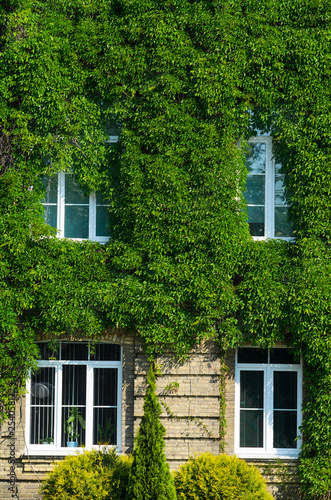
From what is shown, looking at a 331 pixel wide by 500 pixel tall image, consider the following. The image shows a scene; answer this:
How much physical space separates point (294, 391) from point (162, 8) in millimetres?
7774

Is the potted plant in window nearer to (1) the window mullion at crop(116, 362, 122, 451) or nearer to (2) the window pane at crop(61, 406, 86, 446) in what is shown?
(2) the window pane at crop(61, 406, 86, 446)

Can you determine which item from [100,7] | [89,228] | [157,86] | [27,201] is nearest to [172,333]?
[89,228]

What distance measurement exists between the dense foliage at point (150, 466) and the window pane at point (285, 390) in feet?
9.91

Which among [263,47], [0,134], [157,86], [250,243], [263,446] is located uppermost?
[263,47]

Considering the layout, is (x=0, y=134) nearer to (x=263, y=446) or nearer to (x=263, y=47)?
(x=263, y=47)

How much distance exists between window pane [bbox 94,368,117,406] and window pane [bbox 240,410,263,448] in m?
2.50

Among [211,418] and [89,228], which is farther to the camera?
[89,228]

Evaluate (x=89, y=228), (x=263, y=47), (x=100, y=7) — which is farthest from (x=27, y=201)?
(x=263, y=47)

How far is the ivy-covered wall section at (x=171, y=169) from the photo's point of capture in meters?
10.5

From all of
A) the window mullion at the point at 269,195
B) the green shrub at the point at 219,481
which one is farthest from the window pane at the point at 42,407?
the window mullion at the point at 269,195

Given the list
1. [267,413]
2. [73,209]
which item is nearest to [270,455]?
[267,413]

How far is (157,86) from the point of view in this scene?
10.8m

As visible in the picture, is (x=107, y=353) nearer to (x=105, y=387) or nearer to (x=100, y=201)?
(x=105, y=387)

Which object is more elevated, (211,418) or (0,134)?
(0,134)
